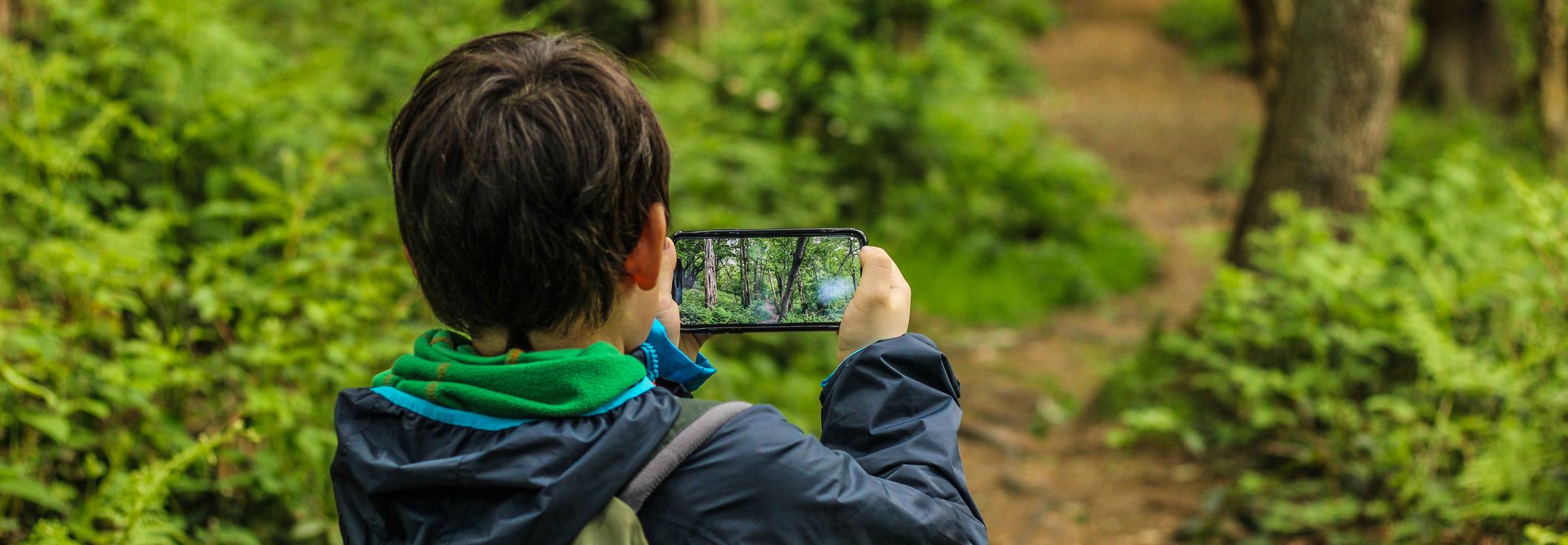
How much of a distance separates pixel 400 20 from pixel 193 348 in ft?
9.63

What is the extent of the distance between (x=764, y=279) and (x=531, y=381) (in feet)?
1.52

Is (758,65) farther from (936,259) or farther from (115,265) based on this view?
(115,265)

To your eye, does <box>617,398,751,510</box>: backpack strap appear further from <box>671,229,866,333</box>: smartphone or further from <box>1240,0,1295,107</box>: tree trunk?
<box>1240,0,1295,107</box>: tree trunk

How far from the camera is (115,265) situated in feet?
10.5

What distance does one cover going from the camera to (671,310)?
1.55 metres

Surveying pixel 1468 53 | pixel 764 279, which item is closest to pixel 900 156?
pixel 764 279

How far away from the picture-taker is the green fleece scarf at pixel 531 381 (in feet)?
3.89

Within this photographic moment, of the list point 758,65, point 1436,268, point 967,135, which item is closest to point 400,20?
point 758,65

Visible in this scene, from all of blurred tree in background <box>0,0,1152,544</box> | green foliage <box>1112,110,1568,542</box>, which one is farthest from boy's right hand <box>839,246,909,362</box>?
green foliage <box>1112,110,1568,542</box>

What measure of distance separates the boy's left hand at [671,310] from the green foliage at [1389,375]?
9.01 ft

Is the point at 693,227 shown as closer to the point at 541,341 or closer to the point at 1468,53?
the point at 541,341

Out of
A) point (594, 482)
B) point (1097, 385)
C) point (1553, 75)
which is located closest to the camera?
point (594, 482)

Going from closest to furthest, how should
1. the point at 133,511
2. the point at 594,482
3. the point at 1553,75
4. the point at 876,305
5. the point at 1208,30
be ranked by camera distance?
the point at 594,482
the point at 876,305
the point at 133,511
the point at 1553,75
the point at 1208,30

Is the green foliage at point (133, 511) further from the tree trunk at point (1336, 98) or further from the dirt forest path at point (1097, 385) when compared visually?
the tree trunk at point (1336, 98)
